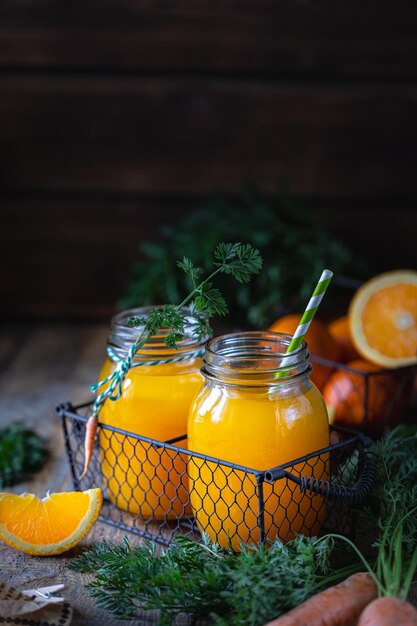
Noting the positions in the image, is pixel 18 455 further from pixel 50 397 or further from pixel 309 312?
pixel 309 312

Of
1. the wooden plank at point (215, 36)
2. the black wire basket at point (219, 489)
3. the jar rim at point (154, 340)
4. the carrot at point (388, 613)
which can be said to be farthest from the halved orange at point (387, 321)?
the wooden plank at point (215, 36)

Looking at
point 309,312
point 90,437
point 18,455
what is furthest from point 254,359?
point 18,455

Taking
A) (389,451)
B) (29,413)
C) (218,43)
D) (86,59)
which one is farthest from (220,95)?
(389,451)

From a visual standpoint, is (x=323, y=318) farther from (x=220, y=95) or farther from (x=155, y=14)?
(x=155, y=14)

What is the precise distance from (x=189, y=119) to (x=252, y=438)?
146 centimetres

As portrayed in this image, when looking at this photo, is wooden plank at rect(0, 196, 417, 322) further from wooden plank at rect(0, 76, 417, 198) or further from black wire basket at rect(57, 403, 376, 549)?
black wire basket at rect(57, 403, 376, 549)

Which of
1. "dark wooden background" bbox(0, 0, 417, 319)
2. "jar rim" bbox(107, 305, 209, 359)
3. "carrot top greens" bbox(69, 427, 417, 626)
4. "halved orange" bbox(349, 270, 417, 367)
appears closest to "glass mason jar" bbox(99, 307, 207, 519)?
"jar rim" bbox(107, 305, 209, 359)

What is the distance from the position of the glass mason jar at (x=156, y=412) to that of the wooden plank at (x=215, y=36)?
129 centimetres

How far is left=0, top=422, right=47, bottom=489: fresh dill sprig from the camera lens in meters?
1.38

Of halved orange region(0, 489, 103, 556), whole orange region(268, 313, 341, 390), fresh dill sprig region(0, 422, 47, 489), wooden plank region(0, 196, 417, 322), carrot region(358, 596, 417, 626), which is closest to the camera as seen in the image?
carrot region(358, 596, 417, 626)

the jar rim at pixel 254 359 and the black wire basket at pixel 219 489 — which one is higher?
the jar rim at pixel 254 359

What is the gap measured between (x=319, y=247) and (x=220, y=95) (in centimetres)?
59

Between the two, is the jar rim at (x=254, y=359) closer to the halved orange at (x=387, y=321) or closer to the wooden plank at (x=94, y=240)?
the halved orange at (x=387, y=321)

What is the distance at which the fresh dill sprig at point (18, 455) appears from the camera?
138cm
